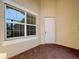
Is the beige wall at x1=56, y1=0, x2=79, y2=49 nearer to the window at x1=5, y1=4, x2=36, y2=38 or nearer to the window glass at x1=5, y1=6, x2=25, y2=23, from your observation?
the window at x1=5, y1=4, x2=36, y2=38

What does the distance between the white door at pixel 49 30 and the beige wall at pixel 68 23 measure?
414 millimetres

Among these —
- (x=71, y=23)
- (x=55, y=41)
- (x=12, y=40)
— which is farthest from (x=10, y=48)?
(x=55, y=41)

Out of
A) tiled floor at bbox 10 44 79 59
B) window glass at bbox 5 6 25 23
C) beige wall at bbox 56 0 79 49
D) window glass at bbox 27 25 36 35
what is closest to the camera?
window glass at bbox 5 6 25 23

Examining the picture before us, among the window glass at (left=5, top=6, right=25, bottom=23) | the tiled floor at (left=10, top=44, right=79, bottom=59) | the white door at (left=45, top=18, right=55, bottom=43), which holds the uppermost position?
the window glass at (left=5, top=6, right=25, bottom=23)

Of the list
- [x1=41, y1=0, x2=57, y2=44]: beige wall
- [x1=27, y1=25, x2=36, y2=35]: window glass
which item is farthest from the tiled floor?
[x1=41, y1=0, x2=57, y2=44]: beige wall

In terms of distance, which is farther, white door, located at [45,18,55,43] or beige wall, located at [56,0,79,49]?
white door, located at [45,18,55,43]

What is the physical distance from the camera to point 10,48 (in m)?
5.44

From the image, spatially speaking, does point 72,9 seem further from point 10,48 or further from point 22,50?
point 10,48

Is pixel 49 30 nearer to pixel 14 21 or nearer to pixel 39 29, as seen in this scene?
pixel 39 29

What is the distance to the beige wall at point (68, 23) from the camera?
320 inches

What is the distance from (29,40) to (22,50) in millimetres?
1265

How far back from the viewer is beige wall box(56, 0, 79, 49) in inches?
320

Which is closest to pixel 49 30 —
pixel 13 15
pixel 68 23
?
pixel 68 23

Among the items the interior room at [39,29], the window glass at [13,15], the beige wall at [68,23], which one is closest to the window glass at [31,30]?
the interior room at [39,29]
